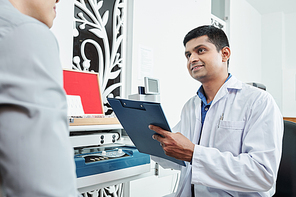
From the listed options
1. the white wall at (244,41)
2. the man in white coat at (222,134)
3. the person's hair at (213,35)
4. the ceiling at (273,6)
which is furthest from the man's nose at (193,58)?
the ceiling at (273,6)

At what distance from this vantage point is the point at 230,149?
1152mm

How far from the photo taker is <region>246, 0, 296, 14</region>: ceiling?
457 centimetres

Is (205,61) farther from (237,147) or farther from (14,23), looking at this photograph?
(14,23)

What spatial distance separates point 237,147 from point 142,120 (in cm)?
47

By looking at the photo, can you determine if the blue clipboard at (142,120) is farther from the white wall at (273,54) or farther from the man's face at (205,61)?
the white wall at (273,54)

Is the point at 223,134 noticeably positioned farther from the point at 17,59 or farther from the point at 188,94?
the point at 188,94

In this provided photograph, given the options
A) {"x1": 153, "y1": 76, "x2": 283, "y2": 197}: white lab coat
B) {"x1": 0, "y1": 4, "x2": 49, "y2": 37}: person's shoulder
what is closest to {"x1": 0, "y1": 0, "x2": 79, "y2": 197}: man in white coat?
{"x1": 0, "y1": 4, "x2": 49, "y2": 37}: person's shoulder

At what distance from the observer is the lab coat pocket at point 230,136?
3.78 feet

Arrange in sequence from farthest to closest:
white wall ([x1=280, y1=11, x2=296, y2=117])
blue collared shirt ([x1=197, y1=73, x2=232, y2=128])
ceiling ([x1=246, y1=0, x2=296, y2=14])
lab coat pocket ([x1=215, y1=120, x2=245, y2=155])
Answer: white wall ([x1=280, y1=11, x2=296, y2=117]), ceiling ([x1=246, y1=0, x2=296, y2=14]), blue collared shirt ([x1=197, y1=73, x2=232, y2=128]), lab coat pocket ([x1=215, y1=120, x2=245, y2=155])

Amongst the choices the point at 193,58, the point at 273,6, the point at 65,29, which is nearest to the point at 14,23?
the point at 193,58

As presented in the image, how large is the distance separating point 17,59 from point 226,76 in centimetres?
126

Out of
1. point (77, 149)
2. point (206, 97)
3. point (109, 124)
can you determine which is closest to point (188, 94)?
point (206, 97)

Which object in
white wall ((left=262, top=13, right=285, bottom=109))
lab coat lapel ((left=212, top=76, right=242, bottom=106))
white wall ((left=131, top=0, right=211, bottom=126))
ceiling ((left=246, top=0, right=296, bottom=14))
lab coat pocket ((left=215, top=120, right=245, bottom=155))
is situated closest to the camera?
lab coat pocket ((left=215, top=120, right=245, bottom=155))

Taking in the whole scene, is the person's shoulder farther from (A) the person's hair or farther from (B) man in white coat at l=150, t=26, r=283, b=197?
(A) the person's hair
